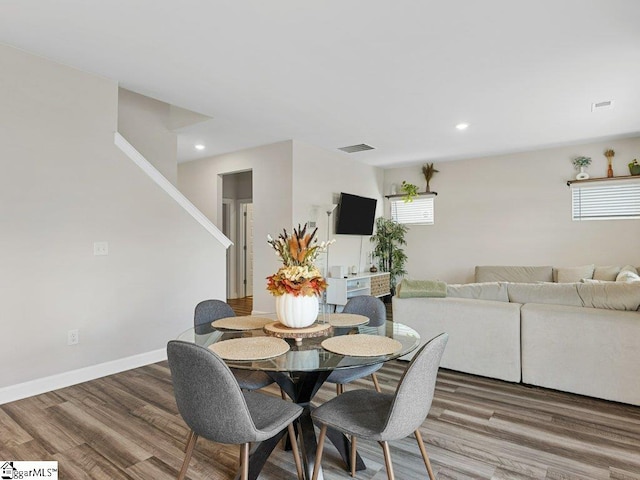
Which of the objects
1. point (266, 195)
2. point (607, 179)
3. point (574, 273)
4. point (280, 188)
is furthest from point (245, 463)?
point (607, 179)

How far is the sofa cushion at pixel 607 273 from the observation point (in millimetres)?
5043

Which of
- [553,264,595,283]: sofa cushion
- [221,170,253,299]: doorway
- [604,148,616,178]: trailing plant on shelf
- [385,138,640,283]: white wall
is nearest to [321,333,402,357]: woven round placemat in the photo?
[553,264,595,283]: sofa cushion

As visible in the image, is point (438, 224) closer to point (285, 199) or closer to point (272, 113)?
point (285, 199)

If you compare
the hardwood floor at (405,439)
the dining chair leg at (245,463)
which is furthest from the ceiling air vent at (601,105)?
the dining chair leg at (245,463)

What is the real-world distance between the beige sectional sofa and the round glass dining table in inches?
50.3

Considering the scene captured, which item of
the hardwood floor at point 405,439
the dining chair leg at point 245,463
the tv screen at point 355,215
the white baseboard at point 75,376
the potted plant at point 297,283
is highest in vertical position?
the tv screen at point 355,215

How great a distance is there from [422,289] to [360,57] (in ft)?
6.80

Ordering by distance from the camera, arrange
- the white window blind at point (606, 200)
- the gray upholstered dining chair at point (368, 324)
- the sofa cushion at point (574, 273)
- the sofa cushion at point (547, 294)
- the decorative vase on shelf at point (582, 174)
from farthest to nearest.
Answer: the decorative vase on shelf at point (582, 174), the white window blind at point (606, 200), the sofa cushion at point (574, 273), the sofa cushion at point (547, 294), the gray upholstered dining chair at point (368, 324)

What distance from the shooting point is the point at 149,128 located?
15.8ft

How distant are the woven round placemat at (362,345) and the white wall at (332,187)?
3.58 meters

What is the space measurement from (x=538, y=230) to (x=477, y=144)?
1.73 m

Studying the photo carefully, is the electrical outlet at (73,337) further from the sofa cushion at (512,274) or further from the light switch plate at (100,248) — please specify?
the sofa cushion at (512,274)

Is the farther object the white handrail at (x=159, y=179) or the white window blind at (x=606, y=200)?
the white window blind at (x=606, y=200)

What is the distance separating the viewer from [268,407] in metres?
1.77
